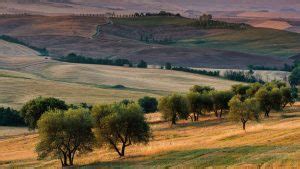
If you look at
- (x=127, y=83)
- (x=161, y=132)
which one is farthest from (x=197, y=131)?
(x=127, y=83)

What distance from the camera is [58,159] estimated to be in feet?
238

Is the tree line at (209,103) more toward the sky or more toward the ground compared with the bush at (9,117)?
more toward the sky

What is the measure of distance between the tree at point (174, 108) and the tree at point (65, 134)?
37697 mm

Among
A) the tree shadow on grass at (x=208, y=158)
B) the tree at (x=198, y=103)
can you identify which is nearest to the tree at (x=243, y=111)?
the tree at (x=198, y=103)

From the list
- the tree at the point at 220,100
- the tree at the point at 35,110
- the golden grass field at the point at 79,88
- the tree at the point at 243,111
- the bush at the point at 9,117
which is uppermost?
the tree at the point at 243,111

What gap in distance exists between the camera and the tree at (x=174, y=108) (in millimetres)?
106312

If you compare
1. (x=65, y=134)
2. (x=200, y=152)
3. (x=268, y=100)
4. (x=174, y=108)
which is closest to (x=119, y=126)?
(x=65, y=134)

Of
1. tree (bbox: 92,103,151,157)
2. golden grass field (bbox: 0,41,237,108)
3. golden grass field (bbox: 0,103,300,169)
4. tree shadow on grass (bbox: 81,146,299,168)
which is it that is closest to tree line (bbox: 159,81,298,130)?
golden grass field (bbox: 0,103,300,169)

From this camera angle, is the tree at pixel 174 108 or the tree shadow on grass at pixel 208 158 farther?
the tree at pixel 174 108

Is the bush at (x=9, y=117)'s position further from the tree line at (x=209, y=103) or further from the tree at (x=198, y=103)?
the tree at (x=198, y=103)

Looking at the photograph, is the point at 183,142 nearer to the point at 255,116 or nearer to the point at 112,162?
the point at 112,162

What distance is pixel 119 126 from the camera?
7050cm

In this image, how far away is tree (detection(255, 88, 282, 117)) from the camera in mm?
106375

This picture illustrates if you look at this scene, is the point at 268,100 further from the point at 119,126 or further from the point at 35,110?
the point at 119,126
